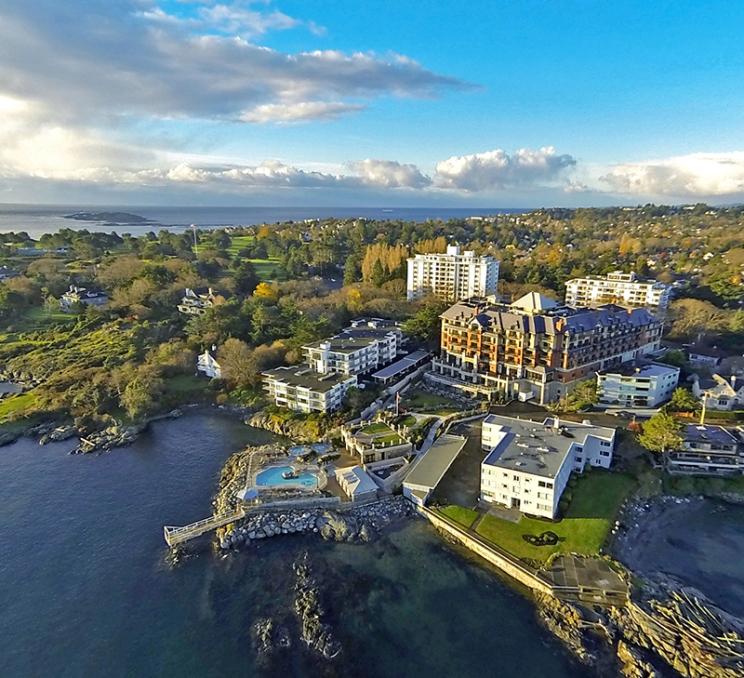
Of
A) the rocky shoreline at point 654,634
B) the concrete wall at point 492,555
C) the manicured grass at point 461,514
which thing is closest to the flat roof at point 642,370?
the manicured grass at point 461,514

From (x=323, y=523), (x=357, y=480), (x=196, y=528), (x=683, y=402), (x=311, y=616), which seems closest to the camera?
(x=311, y=616)

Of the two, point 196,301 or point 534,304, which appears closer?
point 534,304

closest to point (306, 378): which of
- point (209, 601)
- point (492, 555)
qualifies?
point (209, 601)

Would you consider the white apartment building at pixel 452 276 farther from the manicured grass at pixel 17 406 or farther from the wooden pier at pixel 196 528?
the wooden pier at pixel 196 528

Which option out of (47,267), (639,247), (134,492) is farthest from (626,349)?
(47,267)

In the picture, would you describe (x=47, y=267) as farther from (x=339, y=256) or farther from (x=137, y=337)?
(x=339, y=256)

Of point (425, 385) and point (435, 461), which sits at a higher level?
point (435, 461)

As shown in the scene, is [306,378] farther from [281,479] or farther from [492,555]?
[492,555]

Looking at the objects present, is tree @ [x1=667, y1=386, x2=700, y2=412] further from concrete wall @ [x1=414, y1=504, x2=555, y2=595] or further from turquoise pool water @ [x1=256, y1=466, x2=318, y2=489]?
turquoise pool water @ [x1=256, y1=466, x2=318, y2=489]
